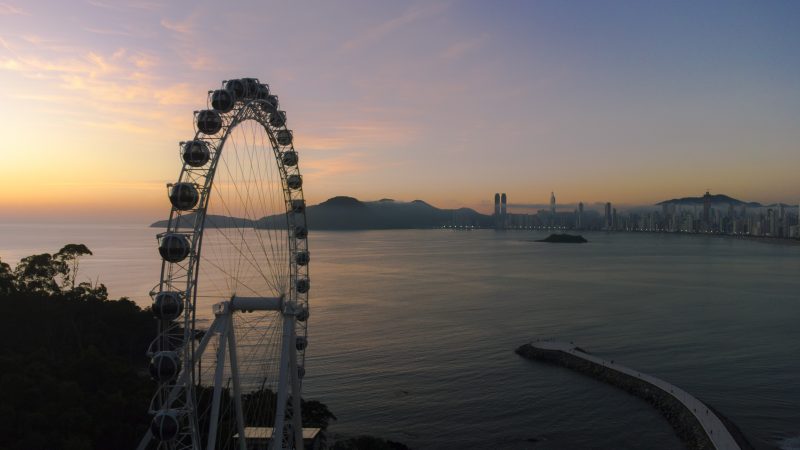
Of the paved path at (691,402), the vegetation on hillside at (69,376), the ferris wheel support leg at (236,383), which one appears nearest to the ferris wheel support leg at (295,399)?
the ferris wheel support leg at (236,383)

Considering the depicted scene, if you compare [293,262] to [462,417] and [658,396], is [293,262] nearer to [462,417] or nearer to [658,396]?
[462,417]

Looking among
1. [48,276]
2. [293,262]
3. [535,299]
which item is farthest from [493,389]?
[535,299]

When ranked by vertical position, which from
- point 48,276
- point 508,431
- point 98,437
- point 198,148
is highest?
point 198,148

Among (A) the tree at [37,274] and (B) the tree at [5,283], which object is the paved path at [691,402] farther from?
(B) the tree at [5,283]

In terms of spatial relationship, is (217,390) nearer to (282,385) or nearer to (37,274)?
(282,385)

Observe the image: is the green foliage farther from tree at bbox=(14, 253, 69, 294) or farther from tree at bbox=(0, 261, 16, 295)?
tree at bbox=(14, 253, 69, 294)
